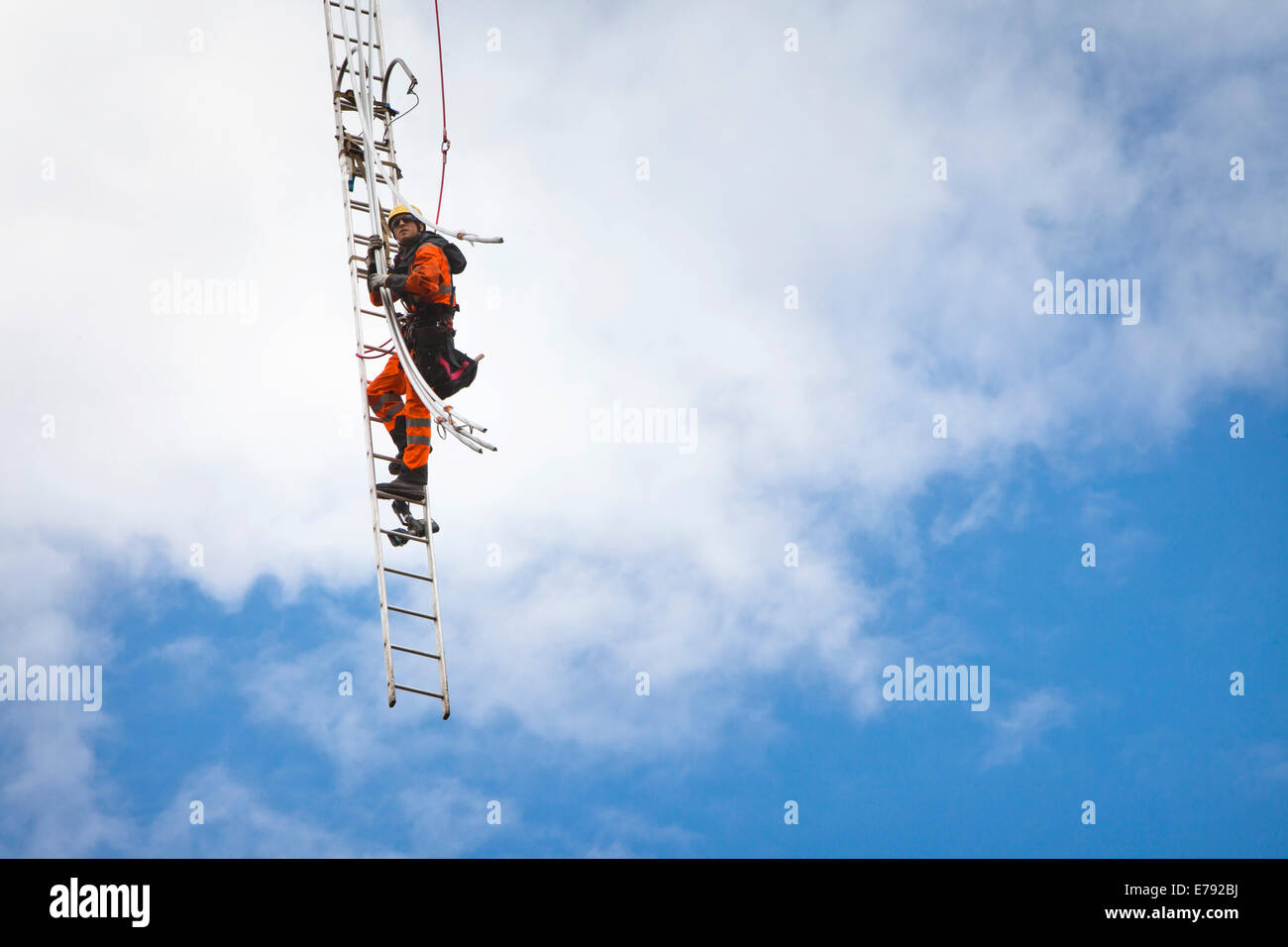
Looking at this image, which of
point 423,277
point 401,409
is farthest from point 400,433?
point 423,277

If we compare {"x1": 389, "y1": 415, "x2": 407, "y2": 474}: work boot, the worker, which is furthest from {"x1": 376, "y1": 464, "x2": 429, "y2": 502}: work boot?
{"x1": 389, "y1": 415, "x2": 407, "y2": 474}: work boot

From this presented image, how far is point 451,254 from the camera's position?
19.8 m

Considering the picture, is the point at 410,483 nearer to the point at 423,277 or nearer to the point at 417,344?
the point at 417,344

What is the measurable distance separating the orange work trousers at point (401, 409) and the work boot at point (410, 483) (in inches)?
2.3

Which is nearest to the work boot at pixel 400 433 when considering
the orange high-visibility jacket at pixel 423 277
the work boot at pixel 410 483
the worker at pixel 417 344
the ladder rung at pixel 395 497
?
the worker at pixel 417 344

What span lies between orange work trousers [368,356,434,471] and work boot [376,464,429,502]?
2.3 inches

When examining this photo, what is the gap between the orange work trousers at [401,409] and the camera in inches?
787

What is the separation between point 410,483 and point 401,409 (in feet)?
2.90

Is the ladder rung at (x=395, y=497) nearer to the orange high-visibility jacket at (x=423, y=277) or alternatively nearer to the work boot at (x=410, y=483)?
the work boot at (x=410, y=483)

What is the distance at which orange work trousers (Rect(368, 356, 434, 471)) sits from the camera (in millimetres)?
19984

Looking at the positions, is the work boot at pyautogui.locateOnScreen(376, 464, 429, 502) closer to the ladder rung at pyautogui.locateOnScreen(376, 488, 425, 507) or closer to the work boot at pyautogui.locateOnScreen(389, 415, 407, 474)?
the ladder rung at pyautogui.locateOnScreen(376, 488, 425, 507)
